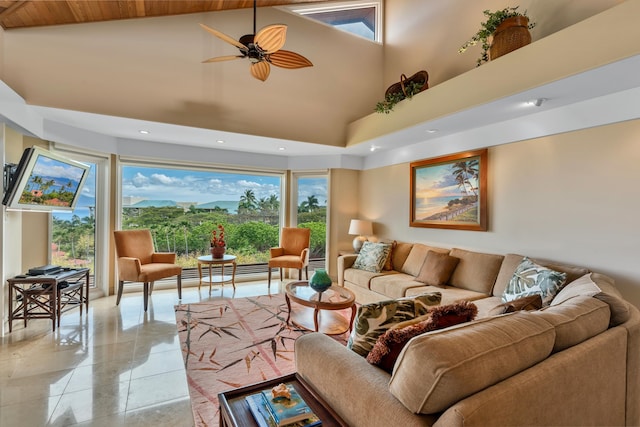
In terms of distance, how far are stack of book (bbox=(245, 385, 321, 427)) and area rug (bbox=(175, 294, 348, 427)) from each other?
0.90 metres

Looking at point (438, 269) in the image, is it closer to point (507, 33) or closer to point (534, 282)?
point (534, 282)

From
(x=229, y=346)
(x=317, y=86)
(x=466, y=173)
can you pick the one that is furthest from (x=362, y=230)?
(x=229, y=346)

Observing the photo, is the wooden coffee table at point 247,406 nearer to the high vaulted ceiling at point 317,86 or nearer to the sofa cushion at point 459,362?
the sofa cushion at point 459,362

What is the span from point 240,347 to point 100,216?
322 cm

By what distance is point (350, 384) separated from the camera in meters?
1.20

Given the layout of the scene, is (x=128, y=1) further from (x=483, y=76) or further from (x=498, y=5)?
(x=498, y=5)

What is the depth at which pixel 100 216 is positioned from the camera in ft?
14.6

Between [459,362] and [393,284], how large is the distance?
111 inches

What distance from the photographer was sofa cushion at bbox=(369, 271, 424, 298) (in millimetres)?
3535

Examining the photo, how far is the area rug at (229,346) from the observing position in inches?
88.9

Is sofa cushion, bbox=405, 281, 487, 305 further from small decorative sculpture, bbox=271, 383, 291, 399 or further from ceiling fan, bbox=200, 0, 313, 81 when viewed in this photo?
ceiling fan, bbox=200, 0, 313, 81

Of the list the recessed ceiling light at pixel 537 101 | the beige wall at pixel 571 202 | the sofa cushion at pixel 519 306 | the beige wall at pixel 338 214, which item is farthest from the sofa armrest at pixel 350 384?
the beige wall at pixel 338 214

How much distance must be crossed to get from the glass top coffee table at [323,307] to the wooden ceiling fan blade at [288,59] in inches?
93.3

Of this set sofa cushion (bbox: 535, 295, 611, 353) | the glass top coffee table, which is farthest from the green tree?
sofa cushion (bbox: 535, 295, 611, 353)
